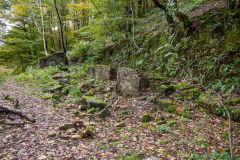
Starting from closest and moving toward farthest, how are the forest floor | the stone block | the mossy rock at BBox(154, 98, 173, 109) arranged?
the forest floor, the mossy rock at BBox(154, 98, 173, 109), the stone block

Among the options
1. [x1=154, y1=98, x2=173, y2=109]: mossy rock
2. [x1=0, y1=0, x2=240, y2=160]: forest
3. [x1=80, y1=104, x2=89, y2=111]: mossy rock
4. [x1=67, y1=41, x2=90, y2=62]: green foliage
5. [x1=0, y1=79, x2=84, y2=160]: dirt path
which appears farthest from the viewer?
[x1=67, y1=41, x2=90, y2=62]: green foliage

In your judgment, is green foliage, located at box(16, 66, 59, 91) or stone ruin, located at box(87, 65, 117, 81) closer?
green foliage, located at box(16, 66, 59, 91)

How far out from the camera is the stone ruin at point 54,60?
1279 centimetres

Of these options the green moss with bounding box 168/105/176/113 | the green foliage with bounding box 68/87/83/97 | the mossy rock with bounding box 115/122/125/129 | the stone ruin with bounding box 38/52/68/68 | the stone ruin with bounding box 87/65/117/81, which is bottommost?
the mossy rock with bounding box 115/122/125/129

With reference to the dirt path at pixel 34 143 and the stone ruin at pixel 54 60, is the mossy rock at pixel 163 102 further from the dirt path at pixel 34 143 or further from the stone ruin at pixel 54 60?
the stone ruin at pixel 54 60

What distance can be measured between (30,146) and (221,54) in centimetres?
642

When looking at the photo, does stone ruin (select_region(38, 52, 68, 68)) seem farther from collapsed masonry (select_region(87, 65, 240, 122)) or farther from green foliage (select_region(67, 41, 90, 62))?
collapsed masonry (select_region(87, 65, 240, 122))

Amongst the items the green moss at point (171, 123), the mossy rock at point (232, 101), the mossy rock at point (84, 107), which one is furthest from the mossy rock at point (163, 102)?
the mossy rock at point (84, 107)

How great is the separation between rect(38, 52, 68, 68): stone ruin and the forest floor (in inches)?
344

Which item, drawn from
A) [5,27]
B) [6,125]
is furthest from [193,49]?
[5,27]

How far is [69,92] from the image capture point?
7879 millimetres

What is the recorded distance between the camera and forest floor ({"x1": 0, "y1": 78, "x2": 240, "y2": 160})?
3062 millimetres

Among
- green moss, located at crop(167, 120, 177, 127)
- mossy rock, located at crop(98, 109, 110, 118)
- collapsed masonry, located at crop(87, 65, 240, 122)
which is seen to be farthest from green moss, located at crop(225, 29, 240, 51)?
mossy rock, located at crop(98, 109, 110, 118)

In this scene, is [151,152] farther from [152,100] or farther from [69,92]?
[69,92]
